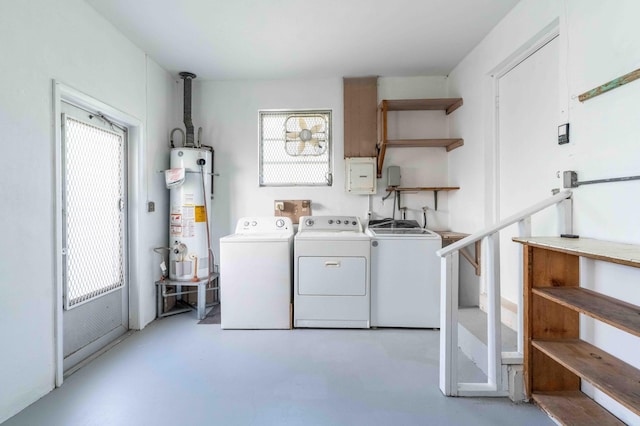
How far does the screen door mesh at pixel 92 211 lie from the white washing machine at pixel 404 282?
232 centimetres

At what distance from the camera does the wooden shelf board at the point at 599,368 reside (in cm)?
98

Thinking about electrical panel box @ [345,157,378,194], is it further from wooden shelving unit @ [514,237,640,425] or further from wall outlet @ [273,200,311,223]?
wooden shelving unit @ [514,237,640,425]

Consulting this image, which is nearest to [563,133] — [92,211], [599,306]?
[599,306]

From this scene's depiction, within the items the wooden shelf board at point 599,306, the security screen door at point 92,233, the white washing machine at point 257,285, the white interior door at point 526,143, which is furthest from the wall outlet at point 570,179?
the security screen door at point 92,233

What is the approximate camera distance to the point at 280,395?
5.26 feet

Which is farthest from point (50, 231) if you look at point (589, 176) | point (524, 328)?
point (589, 176)

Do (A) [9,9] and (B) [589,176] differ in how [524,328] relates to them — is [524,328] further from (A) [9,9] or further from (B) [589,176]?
(A) [9,9]

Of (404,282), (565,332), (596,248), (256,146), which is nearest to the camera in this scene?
(596,248)

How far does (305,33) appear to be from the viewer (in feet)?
7.31

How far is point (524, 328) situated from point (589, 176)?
2.98ft

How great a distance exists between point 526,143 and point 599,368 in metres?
1.48

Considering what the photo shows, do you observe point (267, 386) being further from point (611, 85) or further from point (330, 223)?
point (611, 85)

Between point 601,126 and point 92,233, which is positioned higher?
point 601,126

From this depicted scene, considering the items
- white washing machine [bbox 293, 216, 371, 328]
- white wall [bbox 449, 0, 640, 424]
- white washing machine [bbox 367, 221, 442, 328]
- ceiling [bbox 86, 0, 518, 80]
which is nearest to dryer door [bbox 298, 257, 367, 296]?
white washing machine [bbox 293, 216, 371, 328]
